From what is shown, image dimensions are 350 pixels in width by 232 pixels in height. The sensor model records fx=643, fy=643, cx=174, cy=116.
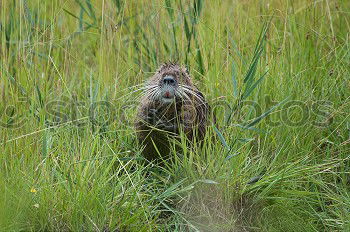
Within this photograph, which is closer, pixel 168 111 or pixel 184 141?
pixel 184 141

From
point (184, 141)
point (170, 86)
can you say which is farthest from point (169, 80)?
point (184, 141)

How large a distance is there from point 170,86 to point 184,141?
0.32m

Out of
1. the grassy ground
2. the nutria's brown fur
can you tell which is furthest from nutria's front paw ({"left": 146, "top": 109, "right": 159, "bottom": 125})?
the grassy ground

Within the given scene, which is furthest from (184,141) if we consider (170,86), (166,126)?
(170,86)

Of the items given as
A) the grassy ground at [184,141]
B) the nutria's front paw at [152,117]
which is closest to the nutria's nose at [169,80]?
the nutria's front paw at [152,117]

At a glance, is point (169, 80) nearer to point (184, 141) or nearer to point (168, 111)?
point (168, 111)

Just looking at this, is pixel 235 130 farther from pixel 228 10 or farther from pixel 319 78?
pixel 228 10

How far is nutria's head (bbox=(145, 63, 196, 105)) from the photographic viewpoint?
355 cm

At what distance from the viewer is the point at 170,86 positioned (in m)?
3.55

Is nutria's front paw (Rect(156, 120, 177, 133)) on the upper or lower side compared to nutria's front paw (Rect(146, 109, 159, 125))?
lower

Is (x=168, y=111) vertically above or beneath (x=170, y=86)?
beneath

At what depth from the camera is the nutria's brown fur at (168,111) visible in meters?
3.56

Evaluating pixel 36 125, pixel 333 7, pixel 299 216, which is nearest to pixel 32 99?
pixel 36 125

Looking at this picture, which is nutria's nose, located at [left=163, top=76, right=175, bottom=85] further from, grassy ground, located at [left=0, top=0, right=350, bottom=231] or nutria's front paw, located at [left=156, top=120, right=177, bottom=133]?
grassy ground, located at [left=0, top=0, right=350, bottom=231]
